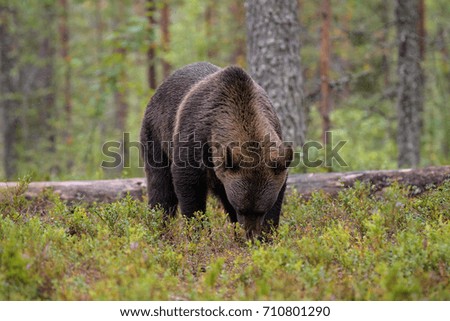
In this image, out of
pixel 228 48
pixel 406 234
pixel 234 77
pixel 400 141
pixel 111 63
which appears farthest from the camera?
pixel 228 48

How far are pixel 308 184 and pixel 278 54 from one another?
262 centimetres

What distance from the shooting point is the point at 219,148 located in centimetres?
631

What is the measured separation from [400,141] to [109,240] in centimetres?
944

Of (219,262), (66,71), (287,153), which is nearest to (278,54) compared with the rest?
(287,153)

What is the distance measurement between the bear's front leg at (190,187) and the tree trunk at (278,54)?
143 inches

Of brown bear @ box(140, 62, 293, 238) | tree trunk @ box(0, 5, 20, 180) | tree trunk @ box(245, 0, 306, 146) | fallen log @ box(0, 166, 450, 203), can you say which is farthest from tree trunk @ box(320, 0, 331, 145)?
tree trunk @ box(0, 5, 20, 180)

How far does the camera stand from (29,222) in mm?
5734

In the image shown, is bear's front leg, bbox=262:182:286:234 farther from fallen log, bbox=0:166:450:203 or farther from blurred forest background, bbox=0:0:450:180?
blurred forest background, bbox=0:0:450:180

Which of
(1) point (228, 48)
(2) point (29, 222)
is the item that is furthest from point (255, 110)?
(1) point (228, 48)

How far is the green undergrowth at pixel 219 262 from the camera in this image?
4.45 m

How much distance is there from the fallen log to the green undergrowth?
1.44 meters

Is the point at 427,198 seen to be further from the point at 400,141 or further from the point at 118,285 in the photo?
the point at 400,141

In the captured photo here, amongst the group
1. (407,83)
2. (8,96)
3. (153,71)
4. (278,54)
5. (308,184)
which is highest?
(278,54)

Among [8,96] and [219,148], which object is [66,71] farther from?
[219,148]
